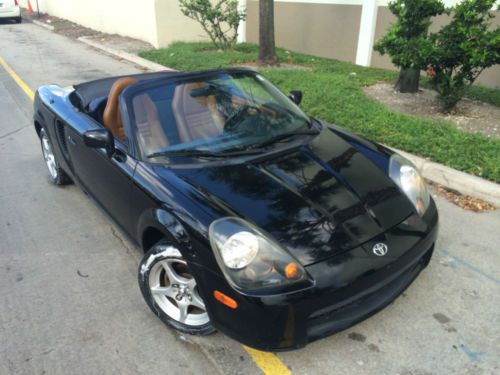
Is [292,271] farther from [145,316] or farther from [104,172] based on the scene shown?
[104,172]

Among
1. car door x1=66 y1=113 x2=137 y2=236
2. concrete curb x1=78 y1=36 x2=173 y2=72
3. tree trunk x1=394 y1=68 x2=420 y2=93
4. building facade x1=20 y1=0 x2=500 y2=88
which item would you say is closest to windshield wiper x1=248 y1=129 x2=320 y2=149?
car door x1=66 y1=113 x2=137 y2=236

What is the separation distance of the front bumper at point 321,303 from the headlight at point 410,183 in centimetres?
40

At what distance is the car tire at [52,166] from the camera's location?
4.55 m

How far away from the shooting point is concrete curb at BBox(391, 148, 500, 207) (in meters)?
4.04

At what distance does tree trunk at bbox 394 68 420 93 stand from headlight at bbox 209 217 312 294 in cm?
572

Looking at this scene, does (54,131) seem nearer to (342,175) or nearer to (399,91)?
(342,175)

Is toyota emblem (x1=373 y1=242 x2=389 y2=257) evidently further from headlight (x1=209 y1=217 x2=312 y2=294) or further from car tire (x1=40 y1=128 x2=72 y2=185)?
car tire (x1=40 y1=128 x2=72 y2=185)

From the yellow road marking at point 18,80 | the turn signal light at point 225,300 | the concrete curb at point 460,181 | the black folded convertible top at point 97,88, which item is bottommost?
the yellow road marking at point 18,80

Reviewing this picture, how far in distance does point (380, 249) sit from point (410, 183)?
72cm

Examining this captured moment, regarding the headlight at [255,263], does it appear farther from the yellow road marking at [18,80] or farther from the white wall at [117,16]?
the white wall at [117,16]

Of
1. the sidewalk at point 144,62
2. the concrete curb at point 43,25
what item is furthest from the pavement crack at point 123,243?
the concrete curb at point 43,25

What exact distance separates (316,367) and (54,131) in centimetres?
326

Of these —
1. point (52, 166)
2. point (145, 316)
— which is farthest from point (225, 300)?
point (52, 166)

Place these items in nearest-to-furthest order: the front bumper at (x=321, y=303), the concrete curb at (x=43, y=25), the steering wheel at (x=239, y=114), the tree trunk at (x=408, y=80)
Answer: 1. the front bumper at (x=321, y=303)
2. the steering wheel at (x=239, y=114)
3. the tree trunk at (x=408, y=80)
4. the concrete curb at (x=43, y=25)
